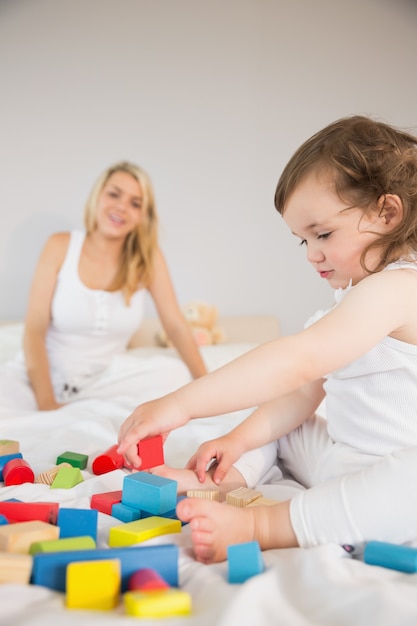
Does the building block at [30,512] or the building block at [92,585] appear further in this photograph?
the building block at [30,512]

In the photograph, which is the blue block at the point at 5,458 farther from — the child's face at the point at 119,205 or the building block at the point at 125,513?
the child's face at the point at 119,205

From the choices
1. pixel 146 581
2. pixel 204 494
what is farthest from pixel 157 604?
pixel 204 494

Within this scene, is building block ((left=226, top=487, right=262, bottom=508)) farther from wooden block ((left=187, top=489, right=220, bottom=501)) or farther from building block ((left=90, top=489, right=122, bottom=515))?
building block ((left=90, top=489, right=122, bottom=515))

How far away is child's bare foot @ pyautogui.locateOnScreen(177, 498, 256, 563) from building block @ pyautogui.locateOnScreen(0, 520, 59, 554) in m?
0.16

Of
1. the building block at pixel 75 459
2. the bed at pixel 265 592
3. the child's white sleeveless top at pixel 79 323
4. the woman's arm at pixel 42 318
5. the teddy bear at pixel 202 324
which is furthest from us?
the teddy bear at pixel 202 324

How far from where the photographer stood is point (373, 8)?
284 centimetres

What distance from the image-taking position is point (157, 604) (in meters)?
0.56

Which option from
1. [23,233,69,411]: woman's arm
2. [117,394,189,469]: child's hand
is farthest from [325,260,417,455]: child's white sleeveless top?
[23,233,69,411]: woman's arm

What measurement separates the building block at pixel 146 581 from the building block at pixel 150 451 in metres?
0.24

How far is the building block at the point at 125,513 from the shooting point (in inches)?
34.0

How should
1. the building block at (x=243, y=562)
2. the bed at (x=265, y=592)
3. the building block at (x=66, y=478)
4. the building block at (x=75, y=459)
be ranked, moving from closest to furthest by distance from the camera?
the bed at (x=265, y=592)
the building block at (x=243, y=562)
the building block at (x=66, y=478)
the building block at (x=75, y=459)

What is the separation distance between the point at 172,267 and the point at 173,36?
102cm

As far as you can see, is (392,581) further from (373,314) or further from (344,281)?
(344,281)

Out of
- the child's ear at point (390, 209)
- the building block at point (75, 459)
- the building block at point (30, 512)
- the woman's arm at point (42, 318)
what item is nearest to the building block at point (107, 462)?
the building block at point (75, 459)
